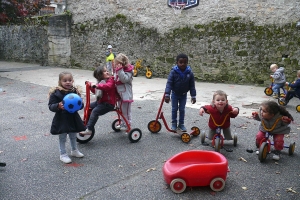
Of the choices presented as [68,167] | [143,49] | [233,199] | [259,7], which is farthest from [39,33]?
[233,199]

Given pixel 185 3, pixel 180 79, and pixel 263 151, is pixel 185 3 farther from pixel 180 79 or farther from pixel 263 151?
pixel 263 151

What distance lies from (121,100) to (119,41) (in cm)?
880

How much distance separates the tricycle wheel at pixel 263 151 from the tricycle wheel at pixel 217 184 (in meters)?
1.00

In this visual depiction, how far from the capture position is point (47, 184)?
11.5 feet

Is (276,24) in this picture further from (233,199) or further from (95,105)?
(233,199)

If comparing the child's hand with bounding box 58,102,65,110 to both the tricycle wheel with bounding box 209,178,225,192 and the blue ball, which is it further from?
the tricycle wheel with bounding box 209,178,225,192

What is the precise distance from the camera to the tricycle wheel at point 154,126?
5.38 m

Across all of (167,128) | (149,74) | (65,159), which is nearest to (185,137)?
(167,128)

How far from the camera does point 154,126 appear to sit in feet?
17.7

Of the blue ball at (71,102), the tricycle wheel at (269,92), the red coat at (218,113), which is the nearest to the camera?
the blue ball at (71,102)

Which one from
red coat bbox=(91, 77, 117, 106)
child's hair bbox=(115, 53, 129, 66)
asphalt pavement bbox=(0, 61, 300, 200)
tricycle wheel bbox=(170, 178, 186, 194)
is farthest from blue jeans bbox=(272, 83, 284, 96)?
tricycle wheel bbox=(170, 178, 186, 194)

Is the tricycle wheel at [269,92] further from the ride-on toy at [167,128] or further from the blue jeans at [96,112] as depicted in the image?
the blue jeans at [96,112]

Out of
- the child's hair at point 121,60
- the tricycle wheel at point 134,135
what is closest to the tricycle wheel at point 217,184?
the tricycle wheel at point 134,135

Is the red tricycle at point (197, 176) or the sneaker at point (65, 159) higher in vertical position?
the red tricycle at point (197, 176)
